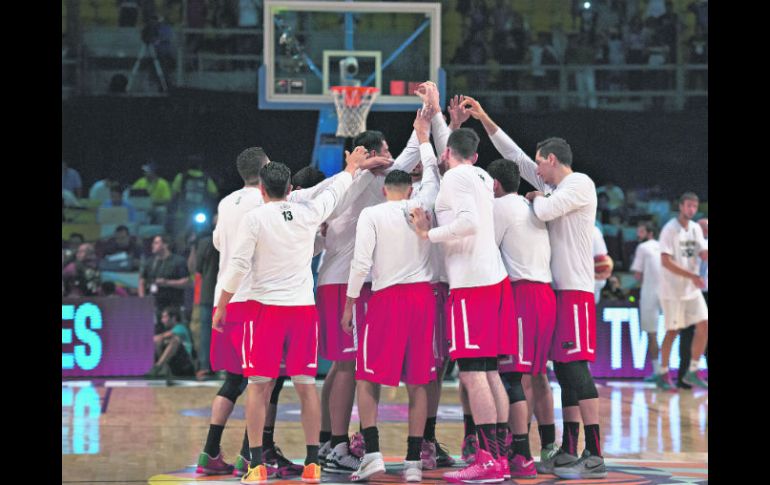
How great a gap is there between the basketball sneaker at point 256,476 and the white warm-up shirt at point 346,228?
1.38m

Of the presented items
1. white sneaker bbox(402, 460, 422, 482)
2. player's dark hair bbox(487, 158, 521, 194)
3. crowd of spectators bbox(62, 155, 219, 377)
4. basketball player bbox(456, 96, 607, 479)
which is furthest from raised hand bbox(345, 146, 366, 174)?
crowd of spectators bbox(62, 155, 219, 377)

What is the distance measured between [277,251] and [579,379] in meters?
2.07

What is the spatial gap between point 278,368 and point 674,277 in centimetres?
744

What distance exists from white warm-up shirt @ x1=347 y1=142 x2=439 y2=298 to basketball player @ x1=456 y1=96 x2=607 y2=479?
84 cm

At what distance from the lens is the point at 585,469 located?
7145mm

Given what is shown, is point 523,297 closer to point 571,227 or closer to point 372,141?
point 571,227

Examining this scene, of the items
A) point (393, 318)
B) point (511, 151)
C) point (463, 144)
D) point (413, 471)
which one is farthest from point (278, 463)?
point (511, 151)

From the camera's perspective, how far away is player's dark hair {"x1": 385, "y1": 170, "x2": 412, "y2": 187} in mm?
7180

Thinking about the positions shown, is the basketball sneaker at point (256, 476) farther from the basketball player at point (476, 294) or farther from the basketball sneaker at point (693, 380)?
the basketball sneaker at point (693, 380)

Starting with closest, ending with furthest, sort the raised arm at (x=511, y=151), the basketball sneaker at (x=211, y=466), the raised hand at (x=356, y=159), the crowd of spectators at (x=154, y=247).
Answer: the basketball sneaker at (x=211, y=466) < the raised hand at (x=356, y=159) < the raised arm at (x=511, y=151) < the crowd of spectators at (x=154, y=247)

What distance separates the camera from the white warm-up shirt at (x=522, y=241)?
7.26 metres

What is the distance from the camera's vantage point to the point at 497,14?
19.7 m

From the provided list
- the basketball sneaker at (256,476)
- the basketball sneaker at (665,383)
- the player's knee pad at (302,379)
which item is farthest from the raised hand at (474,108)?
the basketball sneaker at (665,383)
